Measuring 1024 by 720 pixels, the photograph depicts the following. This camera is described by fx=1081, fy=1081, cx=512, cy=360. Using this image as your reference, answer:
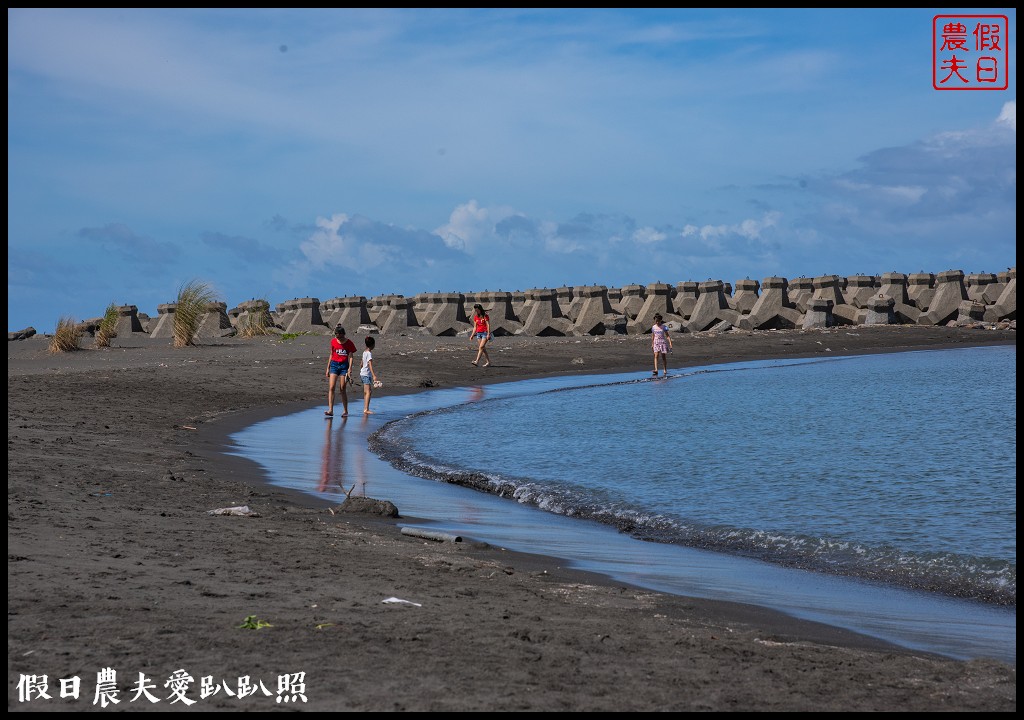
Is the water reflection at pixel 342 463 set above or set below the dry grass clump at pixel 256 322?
below

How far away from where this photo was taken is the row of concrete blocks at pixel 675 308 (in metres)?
39.0

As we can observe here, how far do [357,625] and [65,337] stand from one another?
81.7 ft

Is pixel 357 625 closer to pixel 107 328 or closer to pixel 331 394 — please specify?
pixel 331 394

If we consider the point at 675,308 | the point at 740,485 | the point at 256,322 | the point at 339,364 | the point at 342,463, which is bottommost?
the point at 740,485

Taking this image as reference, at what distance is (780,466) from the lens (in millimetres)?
12492

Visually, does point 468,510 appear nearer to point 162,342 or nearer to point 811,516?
point 811,516

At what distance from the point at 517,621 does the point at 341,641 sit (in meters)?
0.95

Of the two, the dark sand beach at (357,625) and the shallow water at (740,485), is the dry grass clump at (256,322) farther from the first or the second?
the dark sand beach at (357,625)

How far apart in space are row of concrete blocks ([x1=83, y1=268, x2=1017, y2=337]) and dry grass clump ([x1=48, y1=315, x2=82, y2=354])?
359 inches

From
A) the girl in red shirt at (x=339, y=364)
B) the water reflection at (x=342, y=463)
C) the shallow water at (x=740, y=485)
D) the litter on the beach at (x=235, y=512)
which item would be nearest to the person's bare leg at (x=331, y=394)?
the girl in red shirt at (x=339, y=364)

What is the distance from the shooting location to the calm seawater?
27.1ft

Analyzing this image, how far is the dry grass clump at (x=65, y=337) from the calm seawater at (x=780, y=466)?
12934mm

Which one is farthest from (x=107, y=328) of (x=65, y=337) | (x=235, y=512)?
(x=235, y=512)

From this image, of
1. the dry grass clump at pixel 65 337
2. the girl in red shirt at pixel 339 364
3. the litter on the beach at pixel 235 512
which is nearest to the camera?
the litter on the beach at pixel 235 512
